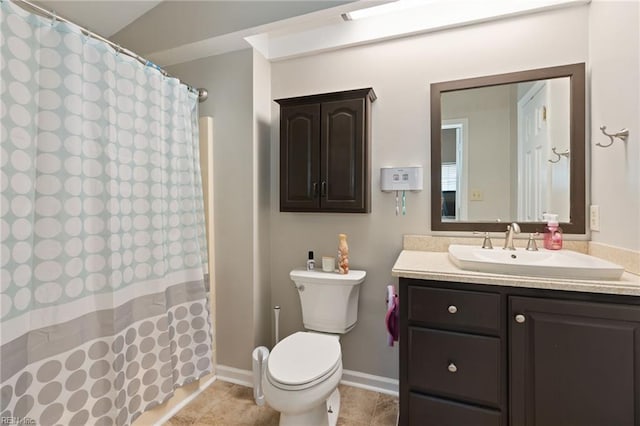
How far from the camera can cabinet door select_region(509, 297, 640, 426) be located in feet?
3.54

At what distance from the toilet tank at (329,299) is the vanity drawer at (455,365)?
A: 561 mm

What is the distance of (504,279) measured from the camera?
120cm

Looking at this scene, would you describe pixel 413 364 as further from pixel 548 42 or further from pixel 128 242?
pixel 548 42

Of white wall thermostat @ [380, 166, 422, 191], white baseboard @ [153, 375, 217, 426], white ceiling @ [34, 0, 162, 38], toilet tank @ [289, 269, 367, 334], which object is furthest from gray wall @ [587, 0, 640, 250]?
white ceiling @ [34, 0, 162, 38]

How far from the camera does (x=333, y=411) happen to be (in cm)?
169

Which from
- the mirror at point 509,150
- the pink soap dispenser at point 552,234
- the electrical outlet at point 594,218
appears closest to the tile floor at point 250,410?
the mirror at point 509,150

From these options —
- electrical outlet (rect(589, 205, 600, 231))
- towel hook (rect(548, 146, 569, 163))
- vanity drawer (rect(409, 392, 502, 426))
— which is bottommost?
vanity drawer (rect(409, 392, 502, 426))

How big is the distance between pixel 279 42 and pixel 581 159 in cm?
201

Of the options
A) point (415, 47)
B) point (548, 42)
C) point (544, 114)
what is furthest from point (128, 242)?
point (548, 42)

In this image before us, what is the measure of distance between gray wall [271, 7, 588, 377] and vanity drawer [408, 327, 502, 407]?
627mm

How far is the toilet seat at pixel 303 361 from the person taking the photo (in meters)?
1.32

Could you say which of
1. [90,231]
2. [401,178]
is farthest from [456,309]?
[90,231]

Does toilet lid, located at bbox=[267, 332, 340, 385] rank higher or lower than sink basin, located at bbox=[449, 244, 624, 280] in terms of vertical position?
lower

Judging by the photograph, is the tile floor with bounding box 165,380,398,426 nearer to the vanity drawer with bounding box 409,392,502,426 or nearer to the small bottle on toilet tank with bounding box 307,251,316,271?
the vanity drawer with bounding box 409,392,502,426
